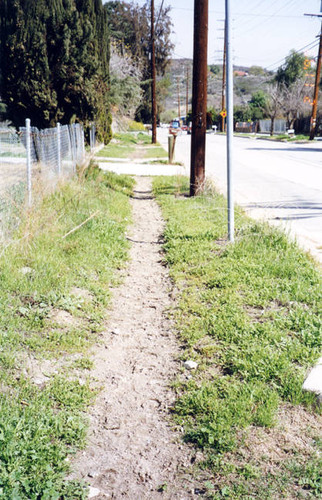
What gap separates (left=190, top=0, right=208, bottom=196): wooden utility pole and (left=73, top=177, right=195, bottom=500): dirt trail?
553 cm

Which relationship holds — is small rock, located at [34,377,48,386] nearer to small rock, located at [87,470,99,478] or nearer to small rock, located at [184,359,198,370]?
small rock, located at [87,470,99,478]

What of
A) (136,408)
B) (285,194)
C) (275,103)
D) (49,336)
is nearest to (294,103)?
(275,103)

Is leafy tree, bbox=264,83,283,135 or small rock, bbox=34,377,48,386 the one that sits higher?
leafy tree, bbox=264,83,283,135

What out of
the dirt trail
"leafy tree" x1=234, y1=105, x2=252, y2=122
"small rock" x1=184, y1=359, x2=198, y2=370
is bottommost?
the dirt trail

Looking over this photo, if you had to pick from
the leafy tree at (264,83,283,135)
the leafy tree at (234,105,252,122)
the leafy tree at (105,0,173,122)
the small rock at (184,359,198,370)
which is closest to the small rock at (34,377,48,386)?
the small rock at (184,359,198,370)

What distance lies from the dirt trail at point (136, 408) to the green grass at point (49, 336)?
4.9 inches

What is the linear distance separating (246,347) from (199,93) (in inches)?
308

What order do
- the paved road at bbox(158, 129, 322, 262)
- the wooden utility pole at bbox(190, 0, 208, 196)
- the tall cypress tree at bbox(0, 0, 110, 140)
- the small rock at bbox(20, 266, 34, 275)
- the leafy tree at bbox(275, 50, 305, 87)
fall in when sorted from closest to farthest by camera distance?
the small rock at bbox(20, 266, 34, 275), the paved road at bbox(158, 129, 322, 262), the wooden utility pole at bbox(190, 0, 208, 196), the tall cypress tree at bbox(0, 0, 110, 140), the leafy tree at bbox(275, 50, 305, 87)

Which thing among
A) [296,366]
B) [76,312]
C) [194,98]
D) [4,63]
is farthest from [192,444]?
[4,63]

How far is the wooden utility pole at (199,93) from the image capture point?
33.7ft

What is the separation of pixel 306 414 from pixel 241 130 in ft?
252

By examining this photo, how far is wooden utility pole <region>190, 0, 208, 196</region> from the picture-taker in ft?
33.7

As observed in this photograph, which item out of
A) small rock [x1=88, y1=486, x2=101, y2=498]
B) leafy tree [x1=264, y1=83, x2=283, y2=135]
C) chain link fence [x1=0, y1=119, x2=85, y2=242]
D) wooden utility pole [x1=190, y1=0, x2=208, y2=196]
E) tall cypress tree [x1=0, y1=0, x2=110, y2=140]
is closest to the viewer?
small rock [x1=88, y1=486, x2=101, y2=498]

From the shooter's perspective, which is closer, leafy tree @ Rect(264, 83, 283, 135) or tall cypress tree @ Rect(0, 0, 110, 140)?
tall cypress tree @ Rect(0, 0, 110, 140)
